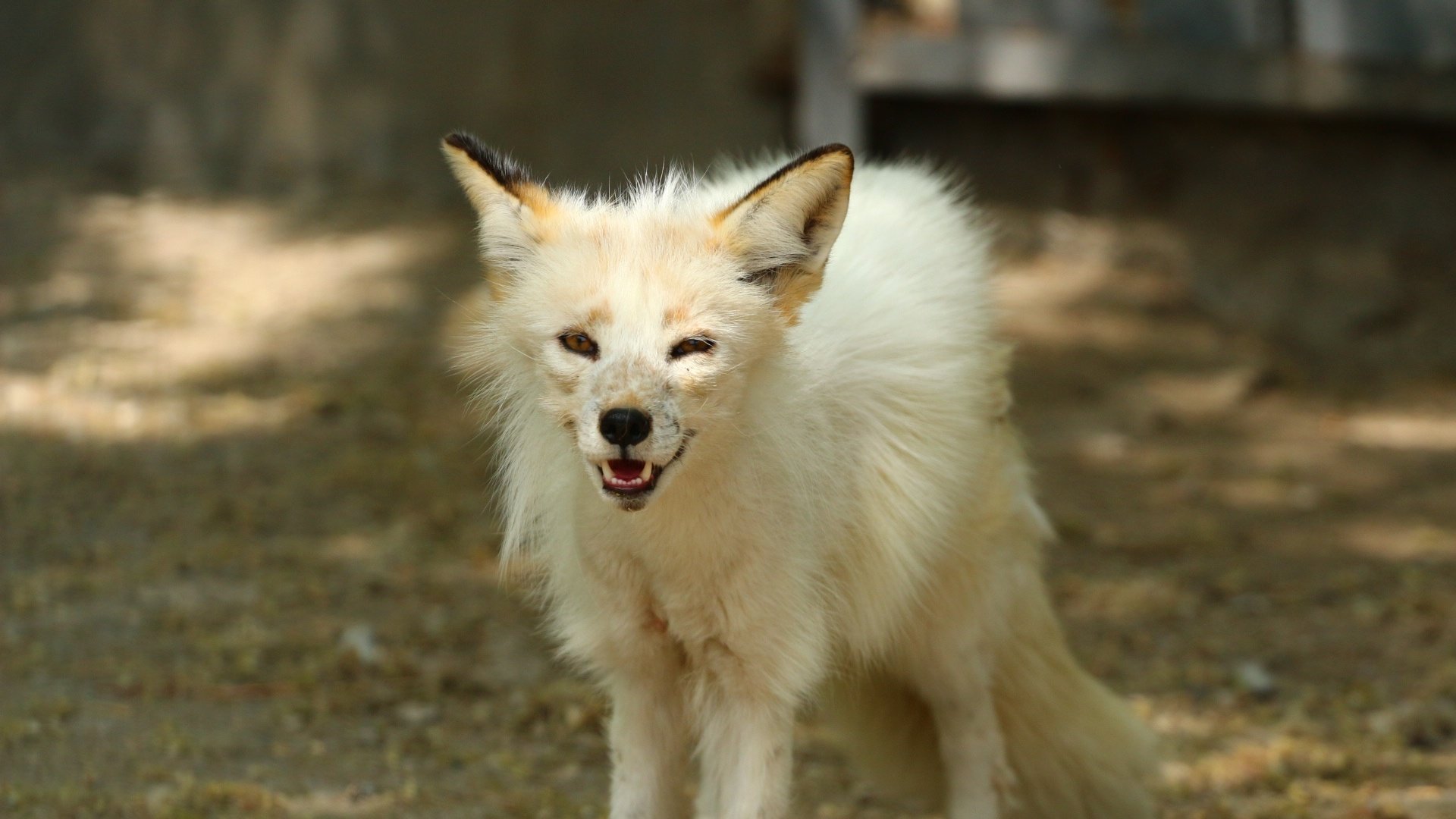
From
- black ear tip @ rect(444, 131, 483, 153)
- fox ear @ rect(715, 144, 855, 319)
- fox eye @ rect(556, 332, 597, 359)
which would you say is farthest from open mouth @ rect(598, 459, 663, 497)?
black ear tip @ rect(444, 131, 483, 153)

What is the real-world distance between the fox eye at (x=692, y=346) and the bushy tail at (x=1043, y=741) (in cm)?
166

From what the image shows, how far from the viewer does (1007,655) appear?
15.3 ft

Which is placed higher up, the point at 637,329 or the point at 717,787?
the point at 637,329

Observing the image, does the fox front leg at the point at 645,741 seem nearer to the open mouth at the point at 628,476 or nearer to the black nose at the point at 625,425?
the open mouth at the point at 628,476

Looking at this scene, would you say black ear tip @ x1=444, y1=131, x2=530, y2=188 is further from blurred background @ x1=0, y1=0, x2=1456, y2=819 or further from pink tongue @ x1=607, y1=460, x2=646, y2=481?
blurred background @ x1=0, y1=0, x2=1456, y2=819

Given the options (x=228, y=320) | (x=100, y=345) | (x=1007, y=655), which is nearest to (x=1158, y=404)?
(x=1007, y=655)

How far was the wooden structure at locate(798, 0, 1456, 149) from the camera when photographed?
29.3 ft

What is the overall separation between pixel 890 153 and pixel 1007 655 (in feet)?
17.8

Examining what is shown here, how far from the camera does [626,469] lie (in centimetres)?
332

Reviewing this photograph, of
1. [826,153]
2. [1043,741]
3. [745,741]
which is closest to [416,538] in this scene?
[1043,741]

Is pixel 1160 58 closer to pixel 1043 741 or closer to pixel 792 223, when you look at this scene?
pixel 1043 741

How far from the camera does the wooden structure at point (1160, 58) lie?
29.3 ft

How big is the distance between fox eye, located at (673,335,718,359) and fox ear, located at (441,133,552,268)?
1.62 feet

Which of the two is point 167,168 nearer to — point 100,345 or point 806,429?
point 100,345
